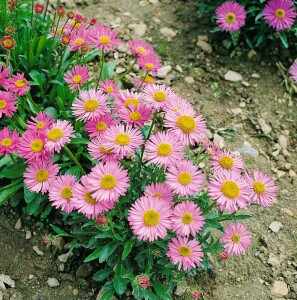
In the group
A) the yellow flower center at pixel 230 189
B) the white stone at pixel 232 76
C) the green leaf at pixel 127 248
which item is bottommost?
the white stone at pixel 232 76

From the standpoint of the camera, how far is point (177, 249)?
2.43 meters

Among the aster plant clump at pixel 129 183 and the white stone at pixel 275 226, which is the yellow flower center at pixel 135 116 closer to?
the aster plant clump at pixel 129 183

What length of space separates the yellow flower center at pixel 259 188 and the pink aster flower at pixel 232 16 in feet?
6.37

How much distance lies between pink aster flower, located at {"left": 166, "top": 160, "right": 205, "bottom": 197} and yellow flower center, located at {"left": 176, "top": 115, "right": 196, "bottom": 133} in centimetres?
18

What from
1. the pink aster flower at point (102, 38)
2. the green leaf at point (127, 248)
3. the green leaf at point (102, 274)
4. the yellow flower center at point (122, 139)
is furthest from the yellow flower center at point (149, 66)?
the green leaf at point (102, 274)

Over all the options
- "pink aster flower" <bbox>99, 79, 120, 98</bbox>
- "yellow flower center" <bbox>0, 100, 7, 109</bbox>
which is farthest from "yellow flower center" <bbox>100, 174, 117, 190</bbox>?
"yellow flower center" <bbox>0, 100, 7, 109</bbox>

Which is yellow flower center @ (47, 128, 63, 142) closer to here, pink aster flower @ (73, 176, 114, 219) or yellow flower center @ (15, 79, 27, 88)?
pink aster flower @ (73, 176, 114, 219)

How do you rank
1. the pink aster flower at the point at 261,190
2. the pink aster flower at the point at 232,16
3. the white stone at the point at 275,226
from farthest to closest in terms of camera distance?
the pink aster flower at the point at 232,16, the white stone at the point at 275,226, the pink aster flower at the point at 261,190

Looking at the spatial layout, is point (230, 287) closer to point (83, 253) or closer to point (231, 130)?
point (83, 253)

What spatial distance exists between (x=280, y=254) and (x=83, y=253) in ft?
4.03

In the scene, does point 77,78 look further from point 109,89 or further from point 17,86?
point 17,86

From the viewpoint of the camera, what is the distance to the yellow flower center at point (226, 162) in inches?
102

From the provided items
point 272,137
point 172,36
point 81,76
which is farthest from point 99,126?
point 172,36

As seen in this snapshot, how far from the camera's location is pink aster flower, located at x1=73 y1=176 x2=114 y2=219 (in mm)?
2359
